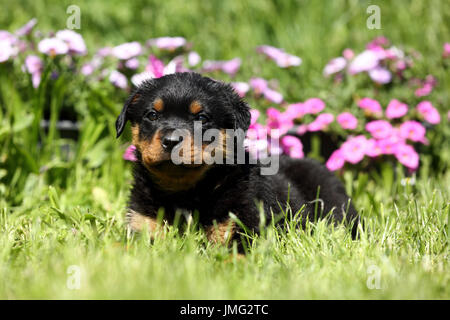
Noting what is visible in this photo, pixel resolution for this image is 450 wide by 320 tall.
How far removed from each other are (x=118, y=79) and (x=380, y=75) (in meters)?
2.38

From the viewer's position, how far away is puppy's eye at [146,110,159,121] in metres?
2.77

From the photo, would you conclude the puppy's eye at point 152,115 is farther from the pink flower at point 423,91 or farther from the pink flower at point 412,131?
the pink flower at point 423,91

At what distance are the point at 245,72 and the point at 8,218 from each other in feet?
10.2

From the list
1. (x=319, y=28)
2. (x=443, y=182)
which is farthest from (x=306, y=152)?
(x=319, y=28)

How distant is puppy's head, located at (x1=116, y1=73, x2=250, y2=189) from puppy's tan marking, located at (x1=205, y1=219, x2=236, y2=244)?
0.28m

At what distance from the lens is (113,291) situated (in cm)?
179

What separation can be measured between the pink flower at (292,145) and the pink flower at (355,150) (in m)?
0.41

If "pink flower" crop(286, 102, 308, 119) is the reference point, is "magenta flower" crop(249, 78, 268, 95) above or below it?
above

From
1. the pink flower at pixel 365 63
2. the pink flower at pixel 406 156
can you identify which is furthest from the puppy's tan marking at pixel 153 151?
the pink flower at pixel 365 63

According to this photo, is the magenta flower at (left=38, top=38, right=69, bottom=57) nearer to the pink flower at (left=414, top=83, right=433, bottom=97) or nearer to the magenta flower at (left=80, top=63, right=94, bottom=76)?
the magenta flower at (left=80, top=63, right=94, bottom=76)

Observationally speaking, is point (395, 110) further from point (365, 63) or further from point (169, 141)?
point (169, 141)

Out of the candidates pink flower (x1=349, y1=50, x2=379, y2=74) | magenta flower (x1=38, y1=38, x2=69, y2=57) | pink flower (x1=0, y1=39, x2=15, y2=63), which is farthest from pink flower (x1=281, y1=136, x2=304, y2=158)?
pink flower (x1=0, y1=39, x2=15, y2=63)
